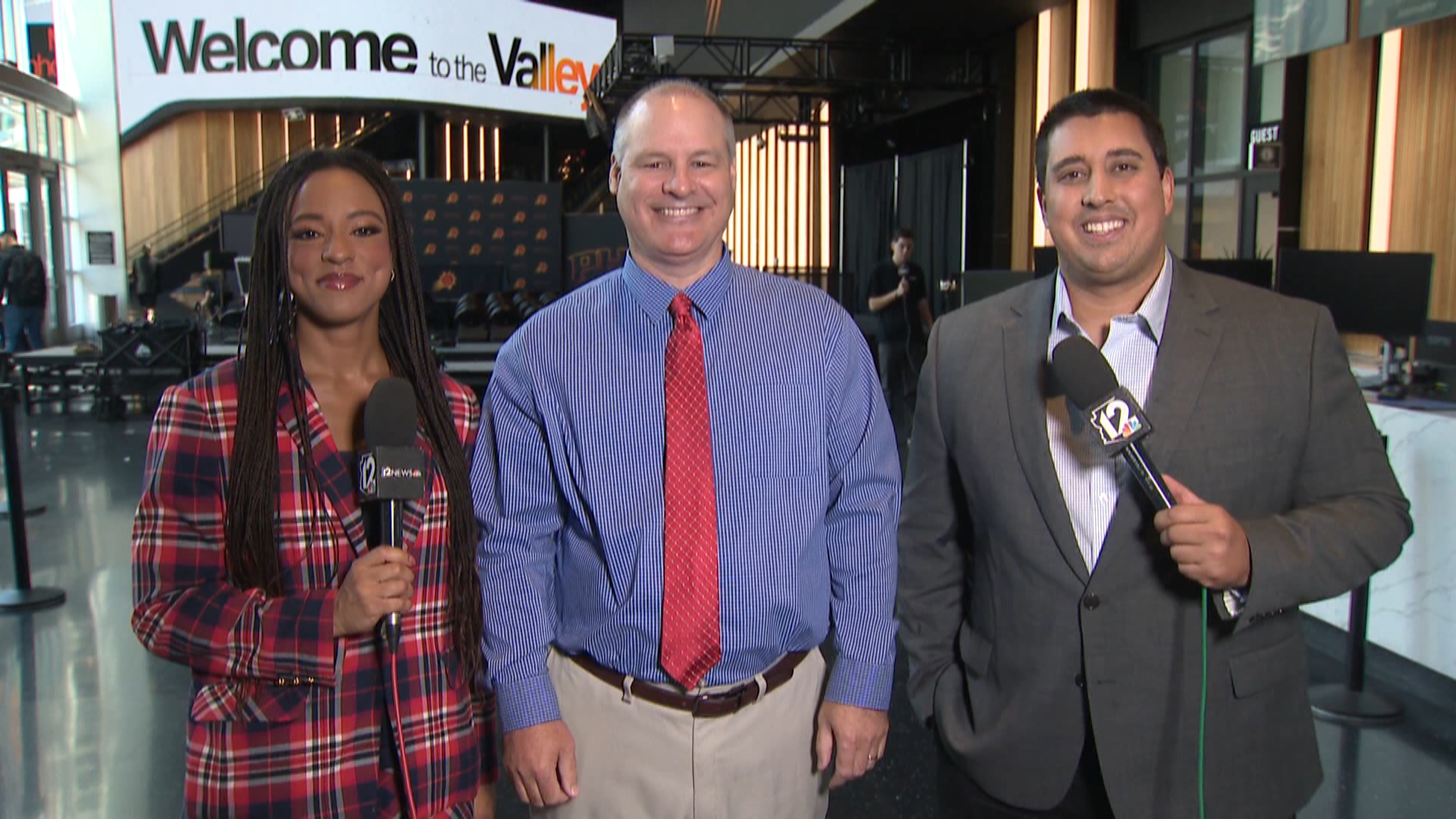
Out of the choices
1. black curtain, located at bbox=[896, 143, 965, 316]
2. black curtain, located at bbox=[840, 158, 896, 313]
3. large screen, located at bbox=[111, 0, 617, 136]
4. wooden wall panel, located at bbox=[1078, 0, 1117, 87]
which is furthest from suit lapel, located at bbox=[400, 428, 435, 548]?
large screen, located at bbox=[111, 0, 617, 136]

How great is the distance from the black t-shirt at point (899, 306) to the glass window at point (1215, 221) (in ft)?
7.59

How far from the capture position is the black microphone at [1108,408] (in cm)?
136

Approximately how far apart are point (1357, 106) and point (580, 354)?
7371 millimetres

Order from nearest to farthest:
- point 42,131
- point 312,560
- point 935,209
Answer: point 312,560 < point 935,209 < point 42,131

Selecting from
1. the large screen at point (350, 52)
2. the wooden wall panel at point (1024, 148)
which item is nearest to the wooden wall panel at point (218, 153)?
the large screen at point (350, 52)

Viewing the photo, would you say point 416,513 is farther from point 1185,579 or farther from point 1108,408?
point 1185,579

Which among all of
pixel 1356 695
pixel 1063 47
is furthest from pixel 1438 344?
pixel 1063 47

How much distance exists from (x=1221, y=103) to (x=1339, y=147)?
200cm

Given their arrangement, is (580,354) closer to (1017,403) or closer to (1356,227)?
(1017,403)

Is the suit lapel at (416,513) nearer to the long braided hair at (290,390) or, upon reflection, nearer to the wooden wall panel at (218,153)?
the long braided hair at (290,390)

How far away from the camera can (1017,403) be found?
1.64m

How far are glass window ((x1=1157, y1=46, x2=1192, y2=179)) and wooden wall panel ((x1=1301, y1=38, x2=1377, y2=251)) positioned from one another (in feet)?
6.14

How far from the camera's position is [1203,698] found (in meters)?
1.47

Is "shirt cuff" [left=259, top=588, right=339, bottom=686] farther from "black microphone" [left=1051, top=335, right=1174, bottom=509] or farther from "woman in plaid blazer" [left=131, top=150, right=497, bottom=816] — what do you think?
"black microphone" [left=1051, top=335, right=1174, bottom=509]
